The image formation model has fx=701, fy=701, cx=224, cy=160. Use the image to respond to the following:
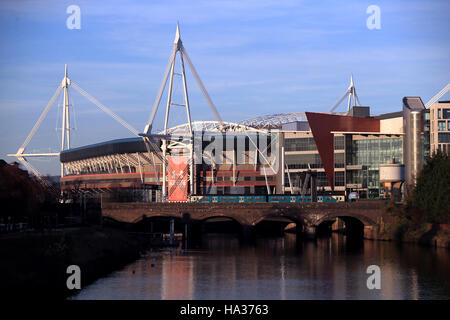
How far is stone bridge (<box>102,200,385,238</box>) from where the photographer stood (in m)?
106

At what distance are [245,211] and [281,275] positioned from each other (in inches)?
1723

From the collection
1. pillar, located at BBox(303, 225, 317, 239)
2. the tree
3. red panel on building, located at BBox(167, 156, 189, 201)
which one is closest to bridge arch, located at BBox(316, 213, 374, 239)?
pillar, located at BBox(303, 225, 317, 239)

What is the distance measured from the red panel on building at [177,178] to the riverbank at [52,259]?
2408 inches

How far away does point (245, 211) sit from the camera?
10794 centimetres

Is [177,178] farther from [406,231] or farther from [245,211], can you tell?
[406,231]

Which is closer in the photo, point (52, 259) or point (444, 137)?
point (52, 259)

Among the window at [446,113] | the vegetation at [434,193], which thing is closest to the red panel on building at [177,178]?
the window at [446,113]

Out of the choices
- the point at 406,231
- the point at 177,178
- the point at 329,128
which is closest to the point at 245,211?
the point at 406,231

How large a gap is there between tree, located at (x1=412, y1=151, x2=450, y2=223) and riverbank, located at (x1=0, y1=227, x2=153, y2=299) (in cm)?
3796

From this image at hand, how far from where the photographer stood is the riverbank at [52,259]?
46.3 meters

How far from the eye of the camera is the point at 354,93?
194 m

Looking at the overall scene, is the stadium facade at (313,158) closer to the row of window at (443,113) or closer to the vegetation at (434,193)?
the row of window at (443,113)

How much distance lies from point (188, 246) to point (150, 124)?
40.5 metres
